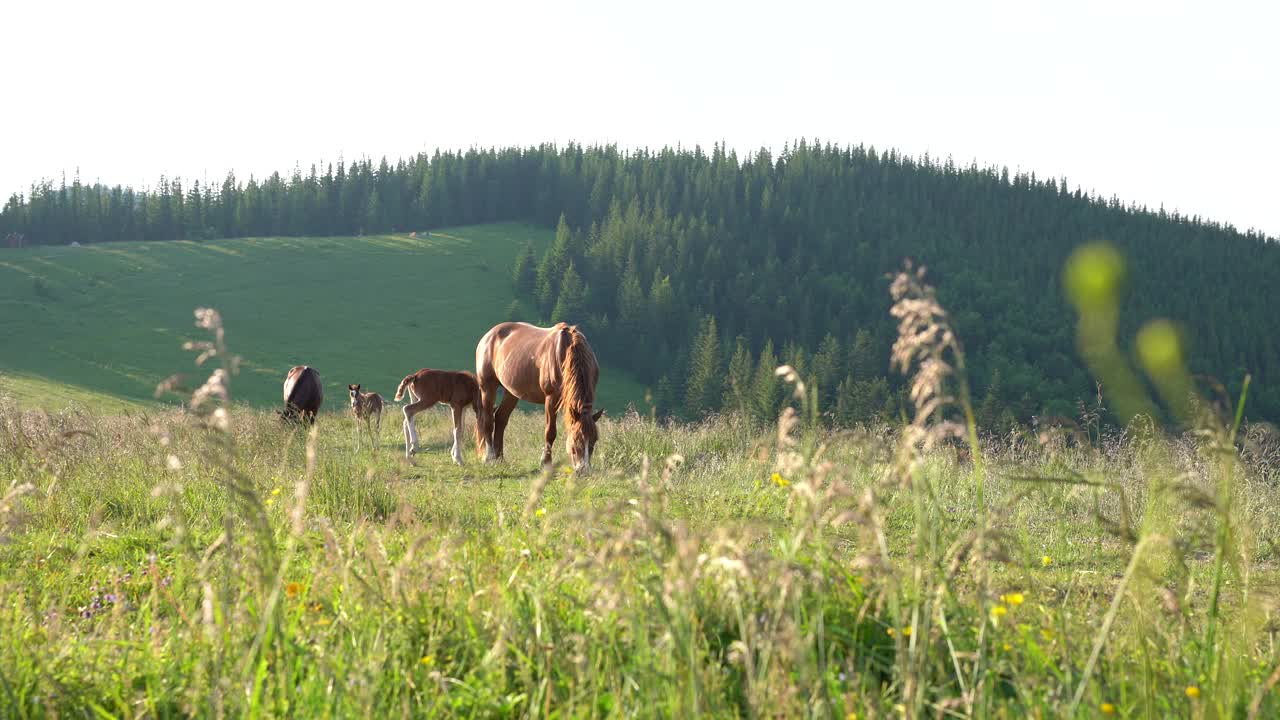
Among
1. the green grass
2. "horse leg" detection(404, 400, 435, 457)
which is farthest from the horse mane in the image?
the green grass

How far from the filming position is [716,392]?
71.1m

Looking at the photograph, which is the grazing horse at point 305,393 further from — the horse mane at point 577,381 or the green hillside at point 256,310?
the green hillside at point 256,310

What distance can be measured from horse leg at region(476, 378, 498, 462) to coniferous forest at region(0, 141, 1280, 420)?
134 feet

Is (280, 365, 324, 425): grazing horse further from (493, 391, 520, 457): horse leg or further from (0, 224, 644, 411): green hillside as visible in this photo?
(0, 224, 644, 411): green hillside

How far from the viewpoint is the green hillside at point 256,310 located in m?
59.6

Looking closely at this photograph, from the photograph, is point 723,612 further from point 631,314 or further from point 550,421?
point 631,314

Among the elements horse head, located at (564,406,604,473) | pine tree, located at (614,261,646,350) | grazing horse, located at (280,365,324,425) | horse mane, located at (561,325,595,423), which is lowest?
pine tree, located at (614,261,646,350)

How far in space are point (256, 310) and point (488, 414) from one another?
238 ft

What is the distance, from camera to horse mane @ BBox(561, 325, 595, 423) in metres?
10.9

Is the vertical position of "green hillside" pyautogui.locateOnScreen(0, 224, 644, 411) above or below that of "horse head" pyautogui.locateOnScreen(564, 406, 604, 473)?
below

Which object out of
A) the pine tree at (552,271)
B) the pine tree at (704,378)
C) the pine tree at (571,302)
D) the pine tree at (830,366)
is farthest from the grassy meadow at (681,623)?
the pine tree at (552,271)

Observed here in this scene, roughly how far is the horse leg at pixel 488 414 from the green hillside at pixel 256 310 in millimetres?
35351

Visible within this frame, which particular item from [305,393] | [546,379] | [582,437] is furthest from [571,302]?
[582,437]

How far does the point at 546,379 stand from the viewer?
12.5 metres
